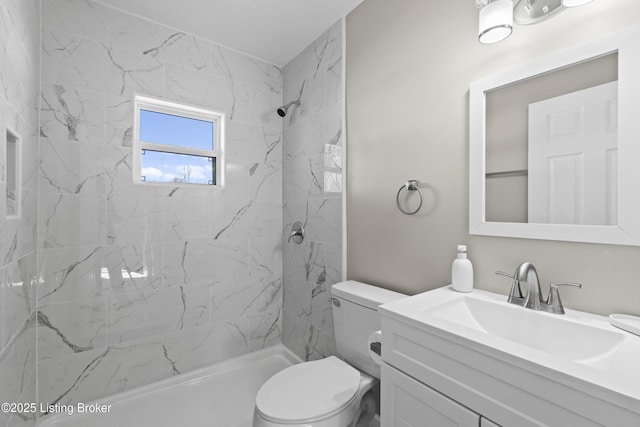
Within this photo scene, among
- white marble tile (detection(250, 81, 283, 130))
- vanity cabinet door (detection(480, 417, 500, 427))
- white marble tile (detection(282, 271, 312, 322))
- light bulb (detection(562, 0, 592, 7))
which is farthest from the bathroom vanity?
white marble tile (detection(250, 81, 283, 130))

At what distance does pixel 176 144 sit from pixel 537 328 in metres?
2.22

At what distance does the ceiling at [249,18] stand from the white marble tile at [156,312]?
1.76 metres

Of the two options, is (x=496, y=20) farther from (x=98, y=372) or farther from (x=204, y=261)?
(x=98, y=372)

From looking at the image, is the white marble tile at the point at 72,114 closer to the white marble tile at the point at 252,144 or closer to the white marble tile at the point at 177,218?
the white marble tile at the point at 177,218

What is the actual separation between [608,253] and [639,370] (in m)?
0.39

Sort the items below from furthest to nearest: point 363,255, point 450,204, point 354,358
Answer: point 363,255 < point 354,358 < point 450,204

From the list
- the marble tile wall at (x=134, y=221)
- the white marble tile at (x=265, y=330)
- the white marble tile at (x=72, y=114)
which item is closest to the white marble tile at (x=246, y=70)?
the marble tile wall at (x=134, y=221)

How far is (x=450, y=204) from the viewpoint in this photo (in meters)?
1.29

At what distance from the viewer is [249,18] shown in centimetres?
184

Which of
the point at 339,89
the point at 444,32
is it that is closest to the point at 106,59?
the point at 339,89

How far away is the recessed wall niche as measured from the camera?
1135 mm

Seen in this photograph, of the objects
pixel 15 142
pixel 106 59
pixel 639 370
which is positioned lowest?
pixel 639 370

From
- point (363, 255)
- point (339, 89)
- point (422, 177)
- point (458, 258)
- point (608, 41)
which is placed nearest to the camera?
point (608, 41)

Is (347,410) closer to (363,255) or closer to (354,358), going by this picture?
(354,358)
